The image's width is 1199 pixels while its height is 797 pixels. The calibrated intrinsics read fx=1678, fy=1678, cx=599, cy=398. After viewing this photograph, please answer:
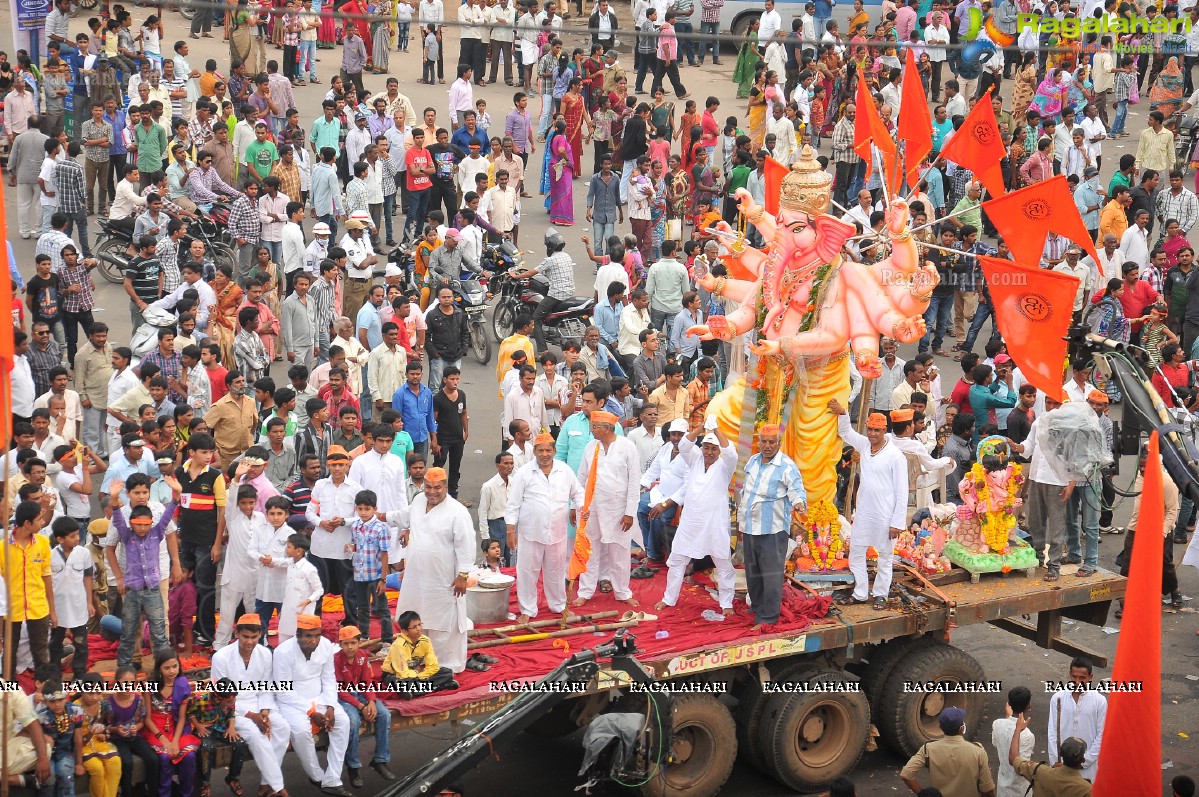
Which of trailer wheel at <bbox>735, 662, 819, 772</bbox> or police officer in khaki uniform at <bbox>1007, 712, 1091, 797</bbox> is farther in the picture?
trailer wheel at <bbox>735, 662, 819, 772</bbox>

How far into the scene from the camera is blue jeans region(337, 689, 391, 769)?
10547 mm

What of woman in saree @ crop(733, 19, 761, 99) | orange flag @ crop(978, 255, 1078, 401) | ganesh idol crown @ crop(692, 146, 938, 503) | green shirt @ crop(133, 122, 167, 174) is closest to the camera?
orange flag @ crop(978, 255, 1078, 401)

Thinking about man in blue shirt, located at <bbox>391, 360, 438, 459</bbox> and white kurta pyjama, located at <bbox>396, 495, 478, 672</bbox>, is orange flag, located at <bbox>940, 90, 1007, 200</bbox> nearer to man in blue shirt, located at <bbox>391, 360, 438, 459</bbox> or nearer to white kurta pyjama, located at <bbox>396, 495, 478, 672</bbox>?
man in blue shirt, located at <bbox>391, 360, 438, 459</bbox>

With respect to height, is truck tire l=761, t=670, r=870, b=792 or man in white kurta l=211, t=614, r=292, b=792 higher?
man in white kurta l=211, t=614, r=292, b=792

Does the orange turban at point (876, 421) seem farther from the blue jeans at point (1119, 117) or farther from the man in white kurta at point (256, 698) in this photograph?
the blue jeans at point (1119, 117)

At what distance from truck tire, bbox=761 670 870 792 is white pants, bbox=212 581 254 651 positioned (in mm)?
3707

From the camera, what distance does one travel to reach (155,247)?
1688 centimetres

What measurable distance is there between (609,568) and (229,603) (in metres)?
2.75

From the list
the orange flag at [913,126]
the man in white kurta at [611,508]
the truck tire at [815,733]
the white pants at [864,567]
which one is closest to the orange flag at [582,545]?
the man in white kurta at [611,508]

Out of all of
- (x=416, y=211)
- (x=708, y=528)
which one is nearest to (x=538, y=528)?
(x=708, y=528)

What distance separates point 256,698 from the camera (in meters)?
10.4

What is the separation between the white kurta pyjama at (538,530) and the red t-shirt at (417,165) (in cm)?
949

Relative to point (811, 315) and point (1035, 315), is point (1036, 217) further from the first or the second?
point (811, 315)

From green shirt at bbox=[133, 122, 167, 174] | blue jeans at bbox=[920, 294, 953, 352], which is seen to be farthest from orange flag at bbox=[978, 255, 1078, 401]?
green shirt at bbox=[133, 122, 167, 174]
